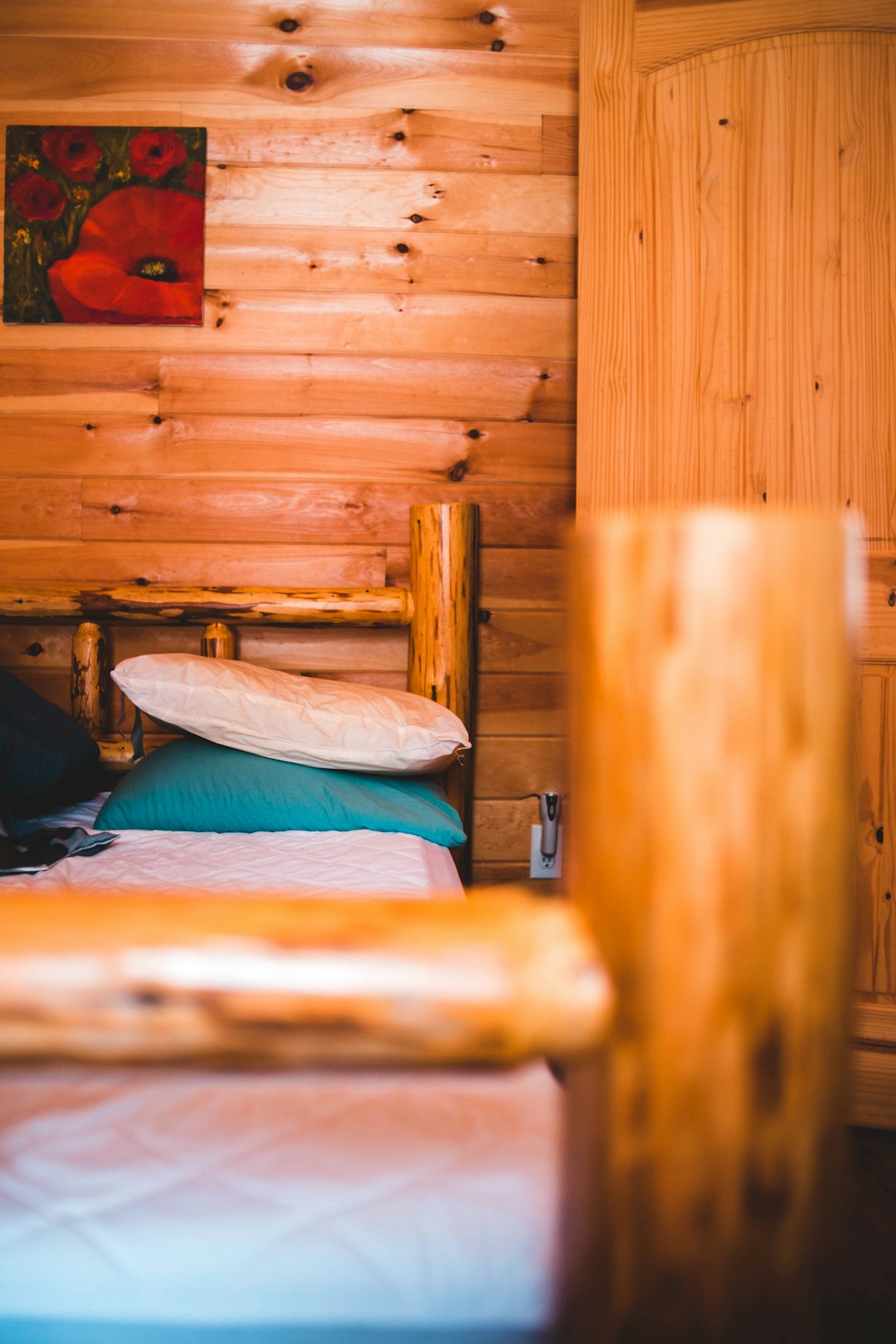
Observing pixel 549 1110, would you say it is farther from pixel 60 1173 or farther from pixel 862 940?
pixel 862 940

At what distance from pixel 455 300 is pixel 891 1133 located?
79.1 inches

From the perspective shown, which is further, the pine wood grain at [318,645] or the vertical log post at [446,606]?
the pine wood grain at [318,645]

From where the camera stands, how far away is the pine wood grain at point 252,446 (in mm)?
2062

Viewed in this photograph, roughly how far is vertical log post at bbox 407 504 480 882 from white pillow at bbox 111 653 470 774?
A: 375 millimetres

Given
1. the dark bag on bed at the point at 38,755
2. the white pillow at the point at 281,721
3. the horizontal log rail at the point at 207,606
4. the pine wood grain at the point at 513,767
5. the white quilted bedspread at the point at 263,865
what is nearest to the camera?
the white quilted bedspread at the point at 263,865

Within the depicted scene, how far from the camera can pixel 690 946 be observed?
41cm

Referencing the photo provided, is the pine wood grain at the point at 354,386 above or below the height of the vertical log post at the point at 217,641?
above

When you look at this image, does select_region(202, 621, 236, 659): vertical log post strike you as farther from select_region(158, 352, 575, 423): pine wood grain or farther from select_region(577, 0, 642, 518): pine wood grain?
select_region(577, 0, 642, 518): pine wood grain

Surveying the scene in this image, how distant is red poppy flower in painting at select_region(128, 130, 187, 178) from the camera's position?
201 centimetres

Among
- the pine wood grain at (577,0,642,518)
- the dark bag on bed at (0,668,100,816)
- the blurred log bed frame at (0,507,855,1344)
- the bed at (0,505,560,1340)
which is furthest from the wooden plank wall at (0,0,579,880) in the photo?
the blurred log bed frame at (0,507,855,1344)

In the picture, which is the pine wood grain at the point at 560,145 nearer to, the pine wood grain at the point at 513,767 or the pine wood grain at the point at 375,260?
the pine wood grain at the point at 375,260

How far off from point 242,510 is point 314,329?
465 mm

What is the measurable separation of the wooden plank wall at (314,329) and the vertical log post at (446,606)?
0.15 metres

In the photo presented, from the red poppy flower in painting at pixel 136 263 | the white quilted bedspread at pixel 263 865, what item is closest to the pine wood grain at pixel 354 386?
Answer: the red poppy flower in painting at pixel 136 263
